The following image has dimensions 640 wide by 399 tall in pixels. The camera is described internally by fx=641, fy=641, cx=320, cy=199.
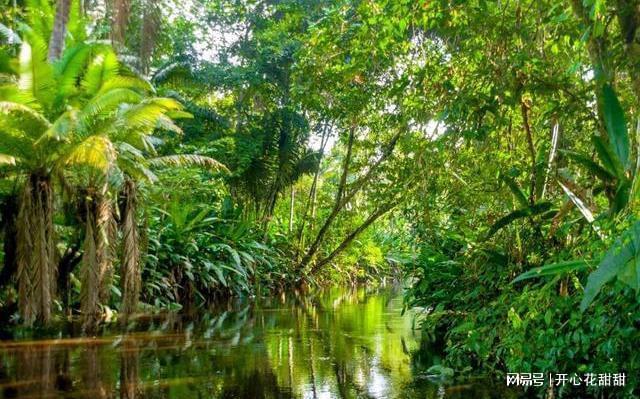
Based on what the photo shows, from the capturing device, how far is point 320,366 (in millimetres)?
6715

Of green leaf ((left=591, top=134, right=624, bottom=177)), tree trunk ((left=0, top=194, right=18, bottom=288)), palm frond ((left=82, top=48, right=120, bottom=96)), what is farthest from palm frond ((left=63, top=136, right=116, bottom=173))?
green leaf ((left=591, top=134, right=624, bottom=177))

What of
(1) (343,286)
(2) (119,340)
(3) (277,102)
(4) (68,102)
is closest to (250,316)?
(2) (119,340)

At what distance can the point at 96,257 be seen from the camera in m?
10.3

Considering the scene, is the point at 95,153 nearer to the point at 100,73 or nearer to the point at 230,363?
the point at 100,73

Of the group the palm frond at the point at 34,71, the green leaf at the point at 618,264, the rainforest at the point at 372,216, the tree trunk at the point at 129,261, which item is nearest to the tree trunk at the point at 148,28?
the rainforest at the point at 372,216

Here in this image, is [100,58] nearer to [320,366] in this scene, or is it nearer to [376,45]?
[376,45]

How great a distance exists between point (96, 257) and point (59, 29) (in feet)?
12.0

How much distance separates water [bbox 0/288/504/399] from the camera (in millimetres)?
5523

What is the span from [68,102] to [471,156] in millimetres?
6902

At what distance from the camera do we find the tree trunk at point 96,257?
10094 millimetres

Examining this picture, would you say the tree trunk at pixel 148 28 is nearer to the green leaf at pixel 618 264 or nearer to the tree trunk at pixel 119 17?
the tree trunk at pixel 119 17

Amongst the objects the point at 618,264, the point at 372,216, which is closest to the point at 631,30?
the point at 618,264

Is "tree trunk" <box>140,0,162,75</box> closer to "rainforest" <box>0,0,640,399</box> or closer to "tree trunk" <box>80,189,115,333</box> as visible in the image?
"rainforest" <box>0,0,640,399</box>

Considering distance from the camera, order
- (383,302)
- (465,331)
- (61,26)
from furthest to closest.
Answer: (383,302), (61,26), (465,331)
